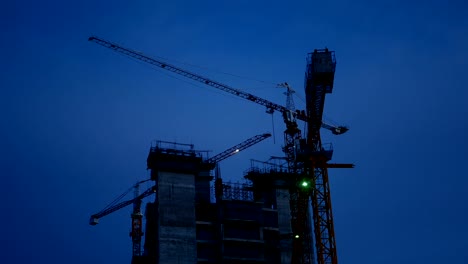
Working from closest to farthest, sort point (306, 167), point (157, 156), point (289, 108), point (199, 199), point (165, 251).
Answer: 1. point (306, 167)
2. point (165, 251)
3. point (157, 156)
4. point (199, 199)
5. point (289, 108)

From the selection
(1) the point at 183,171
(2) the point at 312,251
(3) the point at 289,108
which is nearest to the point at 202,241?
(1) the point at 183,171

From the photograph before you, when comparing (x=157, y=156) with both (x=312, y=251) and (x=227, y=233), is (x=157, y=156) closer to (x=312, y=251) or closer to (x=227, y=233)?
(x=227, y=233)

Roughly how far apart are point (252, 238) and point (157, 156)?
25033 millimetres

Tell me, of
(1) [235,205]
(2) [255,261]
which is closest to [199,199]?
(1) [235,205]

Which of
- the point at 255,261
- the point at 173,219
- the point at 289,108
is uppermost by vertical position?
the point at 289,108

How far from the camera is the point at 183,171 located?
12069 centimetres

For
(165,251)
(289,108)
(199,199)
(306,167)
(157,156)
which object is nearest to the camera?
(306,167)

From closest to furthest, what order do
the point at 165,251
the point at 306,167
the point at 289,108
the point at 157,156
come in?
the point at 306,167, the point at 165,251, the point at 157,156, the point at 289,108

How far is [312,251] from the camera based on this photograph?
133 meters

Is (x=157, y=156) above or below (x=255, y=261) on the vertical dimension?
above

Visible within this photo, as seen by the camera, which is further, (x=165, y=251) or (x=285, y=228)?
(x=285, y=228)

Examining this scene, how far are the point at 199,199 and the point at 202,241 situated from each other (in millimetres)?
10013

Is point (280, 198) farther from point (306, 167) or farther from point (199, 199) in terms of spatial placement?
point (306, 167)

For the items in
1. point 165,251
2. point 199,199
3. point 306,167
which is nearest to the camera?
point 306,167
